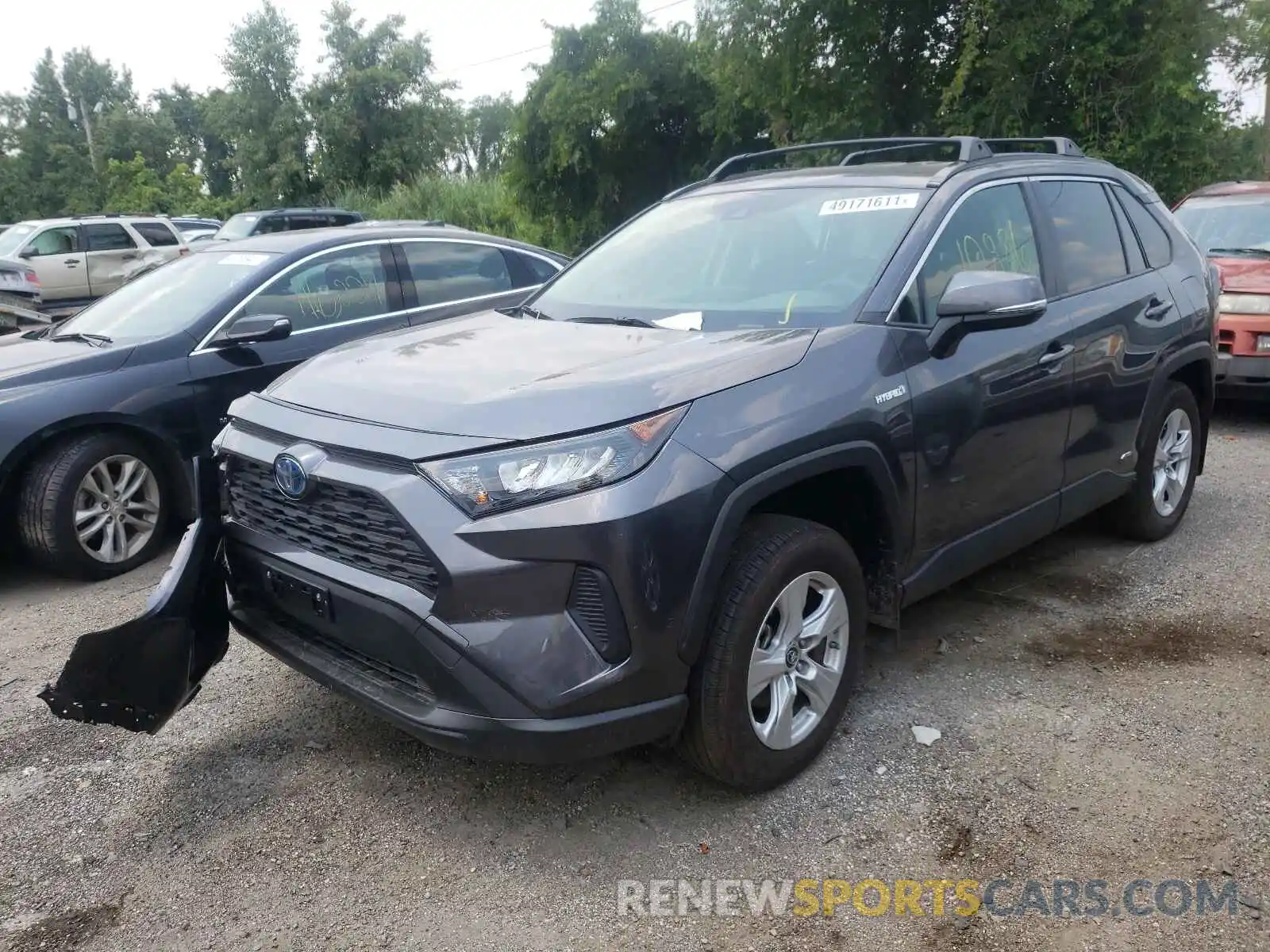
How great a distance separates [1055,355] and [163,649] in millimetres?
3134

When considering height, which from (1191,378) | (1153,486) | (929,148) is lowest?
(1153,486)

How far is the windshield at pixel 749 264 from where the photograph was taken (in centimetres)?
334

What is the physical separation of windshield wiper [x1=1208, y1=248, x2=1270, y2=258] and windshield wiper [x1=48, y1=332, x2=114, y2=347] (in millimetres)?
7696

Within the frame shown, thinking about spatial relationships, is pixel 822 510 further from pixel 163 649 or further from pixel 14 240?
pixel 14 240

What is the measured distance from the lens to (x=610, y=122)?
18688 millimetres

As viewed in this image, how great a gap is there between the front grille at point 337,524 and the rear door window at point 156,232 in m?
15.4

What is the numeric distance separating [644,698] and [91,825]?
1.70 m

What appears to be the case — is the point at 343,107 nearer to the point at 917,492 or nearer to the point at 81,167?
the point at 81,167

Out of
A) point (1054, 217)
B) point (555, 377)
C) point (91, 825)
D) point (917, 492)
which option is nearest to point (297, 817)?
point (91, 825)

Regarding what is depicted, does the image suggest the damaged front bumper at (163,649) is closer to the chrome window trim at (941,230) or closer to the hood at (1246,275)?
the chrome window trim at (941,230)

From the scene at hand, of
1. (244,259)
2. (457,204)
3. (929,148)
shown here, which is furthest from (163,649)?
(457,204)

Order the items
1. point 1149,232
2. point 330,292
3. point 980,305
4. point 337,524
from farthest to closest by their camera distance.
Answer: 1. point 330,292
2. point 1149,232
3. point 980,305
4. point 337,524

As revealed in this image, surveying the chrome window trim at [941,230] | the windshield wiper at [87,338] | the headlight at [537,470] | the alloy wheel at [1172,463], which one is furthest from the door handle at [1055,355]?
the windshield wiper at [87,338]

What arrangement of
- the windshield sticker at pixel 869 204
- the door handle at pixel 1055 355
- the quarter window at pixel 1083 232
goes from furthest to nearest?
the quarter window at pixel 1083 232 → the door handle at pixel 1055 355 → the windshield sticker at pixel 869 204
